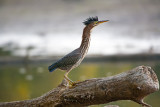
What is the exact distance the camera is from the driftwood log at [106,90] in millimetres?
3002

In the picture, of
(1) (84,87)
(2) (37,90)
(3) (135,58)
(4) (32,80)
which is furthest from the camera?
(3) (135,58)

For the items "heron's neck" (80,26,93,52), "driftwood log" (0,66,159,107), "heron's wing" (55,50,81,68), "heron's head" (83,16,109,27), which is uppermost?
"heron's head" (83,16,109,27)

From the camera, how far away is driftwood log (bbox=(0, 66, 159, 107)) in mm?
3002

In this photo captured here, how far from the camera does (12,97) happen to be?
727 cm

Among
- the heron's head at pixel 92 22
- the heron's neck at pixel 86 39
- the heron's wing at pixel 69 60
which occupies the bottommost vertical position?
the heron's wing at pixel 69 60

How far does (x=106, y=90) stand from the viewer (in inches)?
126

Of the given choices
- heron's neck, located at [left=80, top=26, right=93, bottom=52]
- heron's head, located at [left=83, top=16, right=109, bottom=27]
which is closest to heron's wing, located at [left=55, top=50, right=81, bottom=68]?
heron's neck, located at [left=80, top=26, right=93, bottom=52]

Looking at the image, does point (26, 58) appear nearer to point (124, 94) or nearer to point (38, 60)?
point (38, 60)

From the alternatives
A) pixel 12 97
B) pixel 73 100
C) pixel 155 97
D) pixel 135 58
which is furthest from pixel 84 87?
pixel 135 58

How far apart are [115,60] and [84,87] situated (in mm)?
12384

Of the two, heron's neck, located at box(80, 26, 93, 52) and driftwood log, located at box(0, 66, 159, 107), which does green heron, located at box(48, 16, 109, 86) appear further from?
driftwood log, located at box(0, 66, 159, 107)

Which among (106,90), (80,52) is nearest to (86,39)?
(80,52)

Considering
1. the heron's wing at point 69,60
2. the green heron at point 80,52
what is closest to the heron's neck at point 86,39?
the green heron at point 80,52

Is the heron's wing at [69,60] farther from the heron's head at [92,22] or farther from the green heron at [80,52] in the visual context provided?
the heron's head at [92,22]
